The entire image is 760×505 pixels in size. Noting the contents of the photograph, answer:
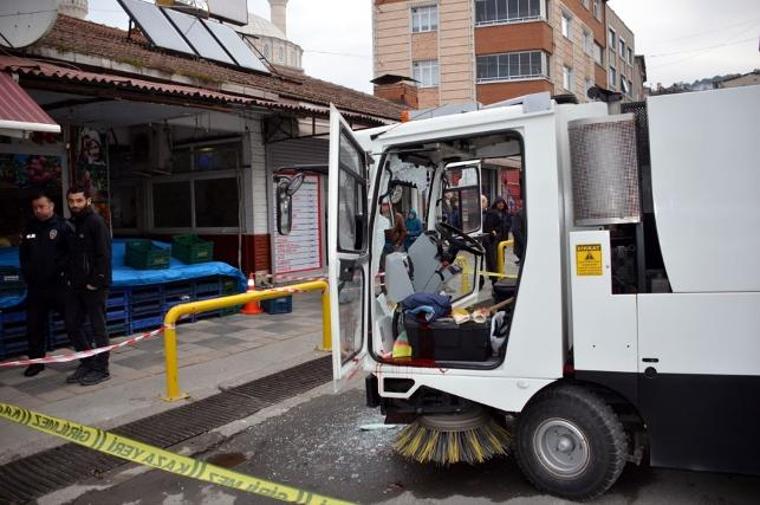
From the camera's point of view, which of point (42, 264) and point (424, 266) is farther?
point (42, 264)

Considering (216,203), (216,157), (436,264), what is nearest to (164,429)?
(436,264)

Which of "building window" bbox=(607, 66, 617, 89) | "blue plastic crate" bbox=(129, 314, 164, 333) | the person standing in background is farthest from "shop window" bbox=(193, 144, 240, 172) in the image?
"building window" bbox=(607, 66, 617, 89)

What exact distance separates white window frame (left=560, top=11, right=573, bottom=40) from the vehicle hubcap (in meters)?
33.0

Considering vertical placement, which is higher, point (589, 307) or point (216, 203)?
point (216, 203)

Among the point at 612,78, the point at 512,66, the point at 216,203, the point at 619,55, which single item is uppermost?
the point at 619,55

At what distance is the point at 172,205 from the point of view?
40.1 ft

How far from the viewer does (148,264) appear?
8484 millimetres

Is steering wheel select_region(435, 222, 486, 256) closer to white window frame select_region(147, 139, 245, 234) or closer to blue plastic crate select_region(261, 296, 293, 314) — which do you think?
blue plastic crate select_region(261, 296, 293, 314)

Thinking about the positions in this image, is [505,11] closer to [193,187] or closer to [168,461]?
[193,187]

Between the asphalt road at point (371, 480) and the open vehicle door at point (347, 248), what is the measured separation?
0.80 meters

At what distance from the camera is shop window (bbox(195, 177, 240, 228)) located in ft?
36.8

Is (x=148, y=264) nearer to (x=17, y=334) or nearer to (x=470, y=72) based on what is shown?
(x=17, y=334)

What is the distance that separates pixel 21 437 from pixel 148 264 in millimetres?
3980

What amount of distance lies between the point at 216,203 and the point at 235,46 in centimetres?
364
